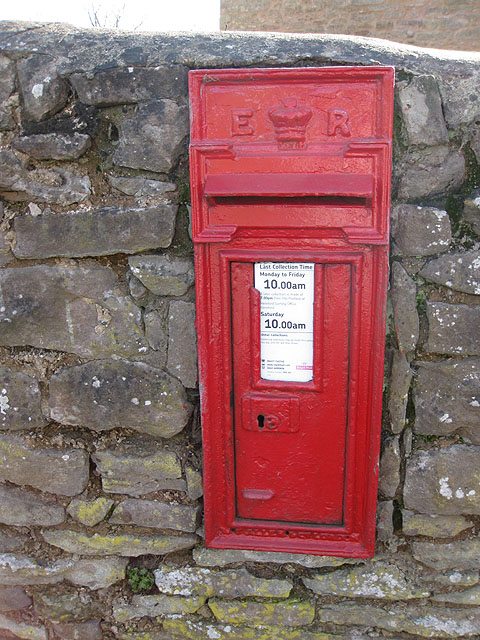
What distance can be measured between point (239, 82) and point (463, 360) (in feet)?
3.50

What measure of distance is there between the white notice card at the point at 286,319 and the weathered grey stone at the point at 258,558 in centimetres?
68

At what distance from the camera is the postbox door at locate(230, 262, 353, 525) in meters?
1.51

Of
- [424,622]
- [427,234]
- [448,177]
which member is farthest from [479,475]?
[448,177]

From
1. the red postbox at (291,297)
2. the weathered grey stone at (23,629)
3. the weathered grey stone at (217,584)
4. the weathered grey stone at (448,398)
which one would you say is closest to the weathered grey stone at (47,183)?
the red postbox at (291,297)

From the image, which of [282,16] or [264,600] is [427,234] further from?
[282,16]

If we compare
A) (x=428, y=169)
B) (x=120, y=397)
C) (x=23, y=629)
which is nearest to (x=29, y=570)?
(x=23, y=629)

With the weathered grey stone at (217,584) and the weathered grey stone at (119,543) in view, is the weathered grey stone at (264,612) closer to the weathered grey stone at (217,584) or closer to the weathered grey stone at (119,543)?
the weathered grey stone at (217,584)

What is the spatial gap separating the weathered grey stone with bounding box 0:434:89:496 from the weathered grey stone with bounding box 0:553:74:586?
288mm

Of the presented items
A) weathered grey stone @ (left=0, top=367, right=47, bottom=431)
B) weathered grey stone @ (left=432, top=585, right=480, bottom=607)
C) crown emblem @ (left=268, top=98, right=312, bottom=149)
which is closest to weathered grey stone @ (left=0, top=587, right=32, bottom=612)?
weathered grey stone @ (left=0, top=367, right=47, bottom=431)

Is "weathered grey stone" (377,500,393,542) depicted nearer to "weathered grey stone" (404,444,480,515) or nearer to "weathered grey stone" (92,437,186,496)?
"weathered grey stone" (404,444,480,515)

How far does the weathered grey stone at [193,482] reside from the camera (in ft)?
5.81

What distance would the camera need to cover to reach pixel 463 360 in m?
1.59

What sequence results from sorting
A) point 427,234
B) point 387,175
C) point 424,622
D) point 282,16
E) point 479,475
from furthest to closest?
point 282,16, point 424,622, point 479,475, point 427,234, point 387,175

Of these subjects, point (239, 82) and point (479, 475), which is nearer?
point (239, 82)
